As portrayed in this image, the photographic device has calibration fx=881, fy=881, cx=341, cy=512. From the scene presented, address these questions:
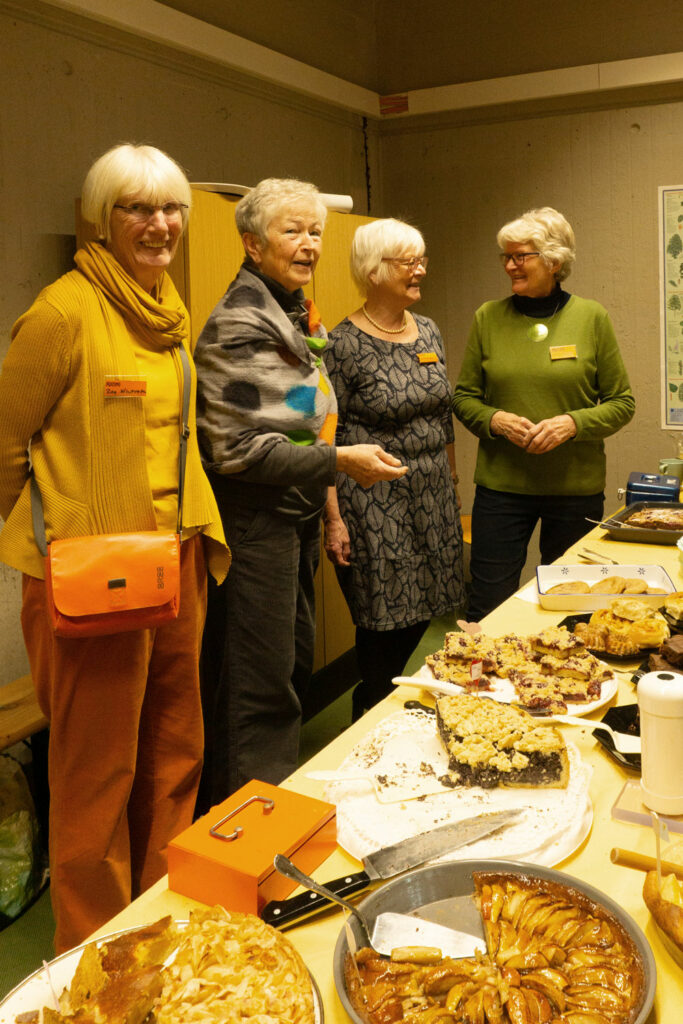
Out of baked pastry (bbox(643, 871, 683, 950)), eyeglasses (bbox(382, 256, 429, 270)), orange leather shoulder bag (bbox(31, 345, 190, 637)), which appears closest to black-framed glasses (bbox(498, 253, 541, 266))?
eyeglasses (bbox(382, 256, 429, 270))

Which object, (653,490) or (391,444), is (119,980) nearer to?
(391,444)

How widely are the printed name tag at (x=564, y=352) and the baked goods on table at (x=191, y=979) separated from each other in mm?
2524

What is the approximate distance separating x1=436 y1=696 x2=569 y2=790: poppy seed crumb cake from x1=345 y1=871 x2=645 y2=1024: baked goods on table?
0.82 ft

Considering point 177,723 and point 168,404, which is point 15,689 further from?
point 168,404

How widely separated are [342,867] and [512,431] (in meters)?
2.12

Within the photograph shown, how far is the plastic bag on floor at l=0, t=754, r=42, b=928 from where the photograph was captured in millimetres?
2355

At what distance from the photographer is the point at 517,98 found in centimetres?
474

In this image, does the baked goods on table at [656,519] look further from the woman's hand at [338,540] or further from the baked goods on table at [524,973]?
the baked goods on table at [524,973]

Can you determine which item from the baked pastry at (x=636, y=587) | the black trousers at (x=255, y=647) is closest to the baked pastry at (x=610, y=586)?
the baked pastry at (x=636, y=587)

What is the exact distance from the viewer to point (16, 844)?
7.91 ft

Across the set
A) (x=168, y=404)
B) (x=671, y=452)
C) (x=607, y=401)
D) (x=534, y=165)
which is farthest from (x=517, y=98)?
(x=168, y=404)

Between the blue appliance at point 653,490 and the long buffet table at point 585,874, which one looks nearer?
the long buffet table at point 585,874

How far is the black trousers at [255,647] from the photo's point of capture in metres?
2.32

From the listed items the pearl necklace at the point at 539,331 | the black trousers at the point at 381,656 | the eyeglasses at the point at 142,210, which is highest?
the eyeglasses at the point at 142,210
